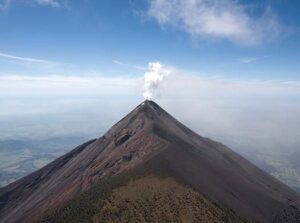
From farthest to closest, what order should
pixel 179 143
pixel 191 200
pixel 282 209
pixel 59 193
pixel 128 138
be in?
pixel 128 138 < pixel 179 143 < pixel 59 193 < pixel 282 209 < pixel 191 200

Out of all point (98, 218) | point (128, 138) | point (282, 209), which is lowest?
point (282, 209)

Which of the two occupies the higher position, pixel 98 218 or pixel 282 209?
pixel 98 218

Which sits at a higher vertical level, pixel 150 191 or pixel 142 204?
pixel 150 191

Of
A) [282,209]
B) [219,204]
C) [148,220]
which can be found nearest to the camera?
[148,220]

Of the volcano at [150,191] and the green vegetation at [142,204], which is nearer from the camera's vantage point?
the green vegetation at [142,204]

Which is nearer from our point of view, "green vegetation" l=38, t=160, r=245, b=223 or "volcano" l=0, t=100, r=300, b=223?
"green vegetation" l=38, t=160, r=245, b=223

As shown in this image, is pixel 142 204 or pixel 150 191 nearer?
pixel 142 204

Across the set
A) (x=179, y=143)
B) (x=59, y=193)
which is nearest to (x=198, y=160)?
(x=179, y=143)

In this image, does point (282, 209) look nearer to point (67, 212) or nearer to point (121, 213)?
point (121, 213)
